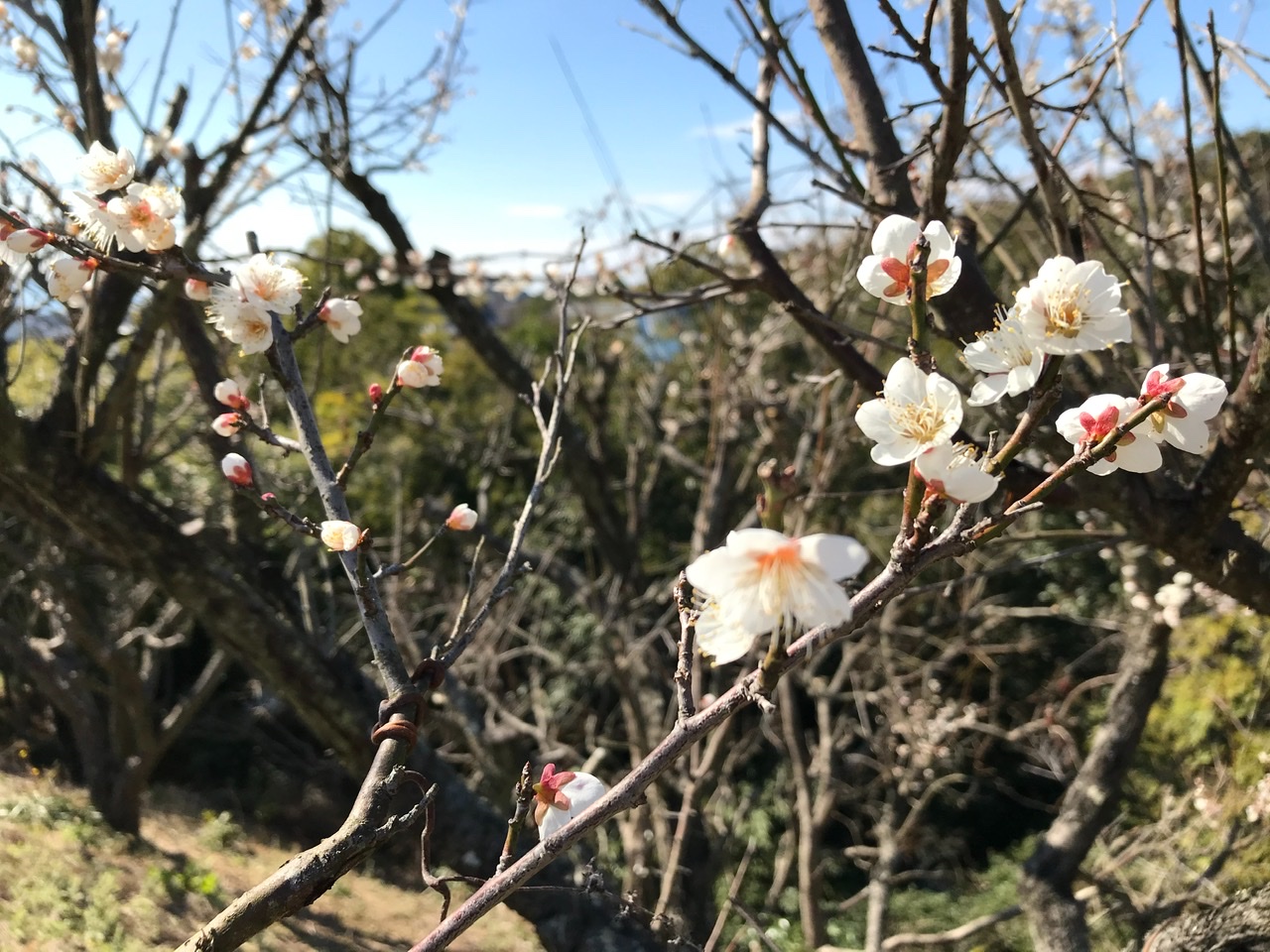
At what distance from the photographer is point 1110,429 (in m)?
0.67

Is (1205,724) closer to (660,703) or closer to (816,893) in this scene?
(816,893)

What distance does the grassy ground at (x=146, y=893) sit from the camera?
286cm

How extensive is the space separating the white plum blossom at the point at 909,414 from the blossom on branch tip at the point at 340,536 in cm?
56

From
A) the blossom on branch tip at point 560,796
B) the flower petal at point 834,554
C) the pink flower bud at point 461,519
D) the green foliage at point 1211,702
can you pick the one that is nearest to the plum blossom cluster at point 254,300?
the pink flower bud at point 461,519

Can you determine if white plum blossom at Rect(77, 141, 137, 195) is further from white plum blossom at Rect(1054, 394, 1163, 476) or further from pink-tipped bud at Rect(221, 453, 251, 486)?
white plum blossom at Rect(1054, 394, 1163, 476)

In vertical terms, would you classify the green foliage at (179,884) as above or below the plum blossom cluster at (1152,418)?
below

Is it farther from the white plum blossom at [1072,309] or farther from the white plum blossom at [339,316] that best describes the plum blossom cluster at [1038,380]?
the white plum blossom at [339,316]

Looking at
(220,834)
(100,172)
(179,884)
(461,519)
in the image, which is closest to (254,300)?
(100,172)

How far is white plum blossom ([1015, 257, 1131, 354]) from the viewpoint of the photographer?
2.23 ft

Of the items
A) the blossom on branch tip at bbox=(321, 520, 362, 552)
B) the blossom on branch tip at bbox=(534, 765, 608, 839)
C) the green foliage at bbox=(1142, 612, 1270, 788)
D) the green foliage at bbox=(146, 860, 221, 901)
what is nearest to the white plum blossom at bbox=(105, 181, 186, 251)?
the blossom on branch tip at bbox=(321, 520, 362, 552)

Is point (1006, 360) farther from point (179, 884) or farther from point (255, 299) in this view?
point (179, 884)

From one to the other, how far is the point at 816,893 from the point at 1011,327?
164 inches

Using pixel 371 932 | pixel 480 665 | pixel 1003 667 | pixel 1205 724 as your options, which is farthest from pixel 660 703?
pixel 1003 667

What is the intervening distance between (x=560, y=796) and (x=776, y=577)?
0.38 metres
